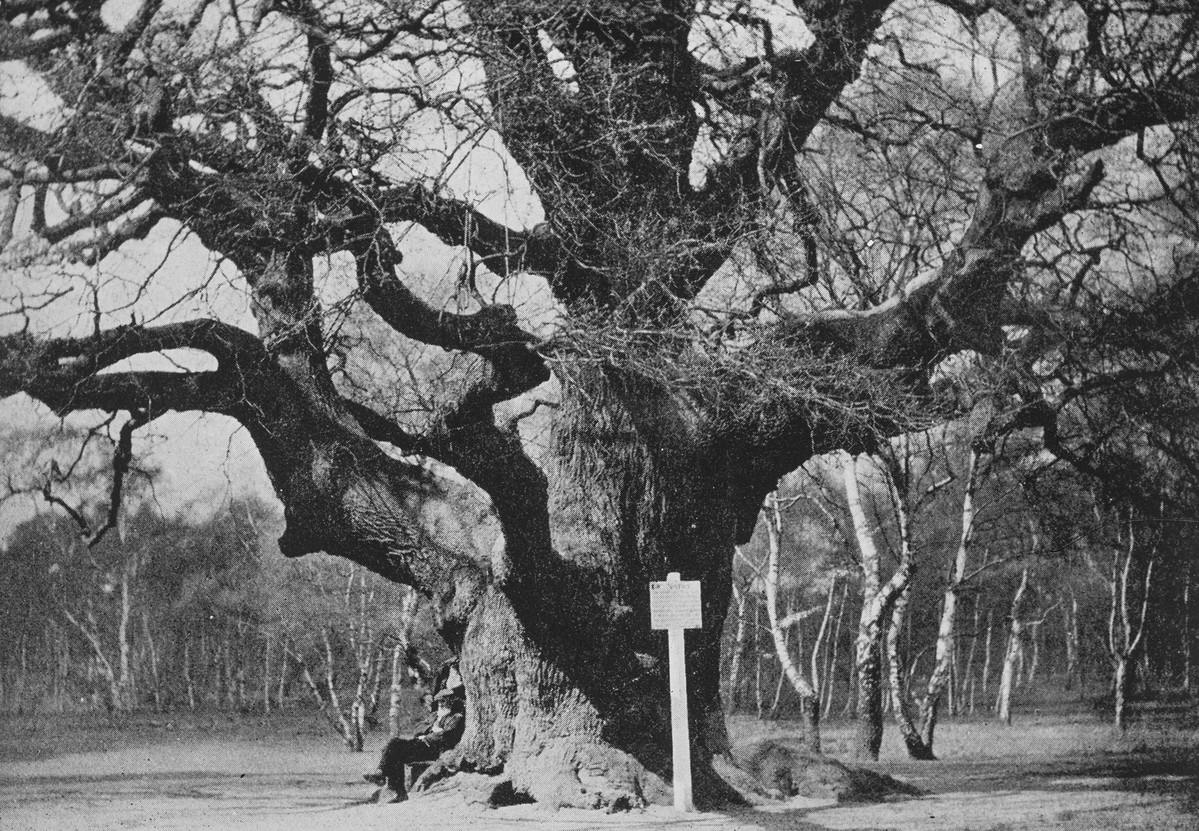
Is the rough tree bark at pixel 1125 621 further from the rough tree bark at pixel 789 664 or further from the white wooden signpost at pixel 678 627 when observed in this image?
the white wooden signpost at pixel 678 627

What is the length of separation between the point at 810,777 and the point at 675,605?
147 inches

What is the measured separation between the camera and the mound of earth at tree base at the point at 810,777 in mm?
10516

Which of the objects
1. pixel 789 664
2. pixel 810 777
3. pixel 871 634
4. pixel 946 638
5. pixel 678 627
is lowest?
pixel 810 777

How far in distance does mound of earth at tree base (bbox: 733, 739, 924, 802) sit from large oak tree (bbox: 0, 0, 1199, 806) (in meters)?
1.02

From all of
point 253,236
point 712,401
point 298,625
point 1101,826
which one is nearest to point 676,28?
point 712,401

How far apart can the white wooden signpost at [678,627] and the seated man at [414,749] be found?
9.01 feet

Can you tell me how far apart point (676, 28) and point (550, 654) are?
18.7ft

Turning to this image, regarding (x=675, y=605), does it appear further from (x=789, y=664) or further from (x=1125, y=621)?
(x=1125, y=621)

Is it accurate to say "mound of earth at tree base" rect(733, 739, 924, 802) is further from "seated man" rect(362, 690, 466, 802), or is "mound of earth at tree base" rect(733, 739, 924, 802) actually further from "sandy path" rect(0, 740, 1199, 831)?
"seated man" rect(362, 690, 466, 802)

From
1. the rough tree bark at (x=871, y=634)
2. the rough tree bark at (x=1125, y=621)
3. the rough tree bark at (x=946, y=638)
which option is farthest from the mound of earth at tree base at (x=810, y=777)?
the rough tree bark at (x=1125, y=621)

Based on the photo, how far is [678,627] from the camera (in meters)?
8.18

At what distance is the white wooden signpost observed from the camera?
A: 816 centimetres

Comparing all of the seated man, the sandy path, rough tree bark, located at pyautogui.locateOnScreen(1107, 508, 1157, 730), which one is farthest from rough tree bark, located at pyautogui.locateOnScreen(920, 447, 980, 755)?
the seated man

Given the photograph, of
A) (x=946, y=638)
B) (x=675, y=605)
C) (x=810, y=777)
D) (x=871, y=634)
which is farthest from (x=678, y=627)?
(x=946, y=638)
